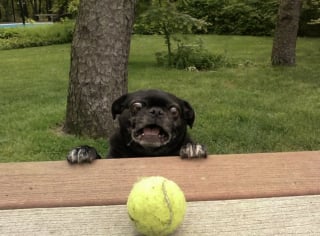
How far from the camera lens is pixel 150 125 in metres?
3.00

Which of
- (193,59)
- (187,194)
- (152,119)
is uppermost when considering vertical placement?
(152,119)

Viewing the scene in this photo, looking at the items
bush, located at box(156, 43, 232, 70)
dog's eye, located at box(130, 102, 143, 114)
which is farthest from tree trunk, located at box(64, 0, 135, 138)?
bush, located at box(156, 43, 232, 70)

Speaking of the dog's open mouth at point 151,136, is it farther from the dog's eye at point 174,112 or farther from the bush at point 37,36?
the bush at point 37,36

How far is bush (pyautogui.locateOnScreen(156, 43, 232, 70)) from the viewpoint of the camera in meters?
11.8

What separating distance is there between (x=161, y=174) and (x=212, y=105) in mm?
4816

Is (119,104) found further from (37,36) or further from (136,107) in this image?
(37,36)

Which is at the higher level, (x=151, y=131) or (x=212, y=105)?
(x=151, y=131)

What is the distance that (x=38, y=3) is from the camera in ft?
157

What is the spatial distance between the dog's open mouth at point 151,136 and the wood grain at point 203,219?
802 millimetres

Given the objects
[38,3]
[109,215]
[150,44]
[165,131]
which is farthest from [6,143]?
[38,3]

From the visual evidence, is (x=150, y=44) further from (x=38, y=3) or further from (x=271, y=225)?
(x=38, y=3)

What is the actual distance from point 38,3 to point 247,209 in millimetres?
48682

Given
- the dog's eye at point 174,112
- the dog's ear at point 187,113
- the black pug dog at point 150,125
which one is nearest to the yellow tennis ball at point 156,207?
the black pug dog at point 150,125

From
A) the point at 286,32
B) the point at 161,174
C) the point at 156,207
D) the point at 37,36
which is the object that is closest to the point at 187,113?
the point at 161,174
